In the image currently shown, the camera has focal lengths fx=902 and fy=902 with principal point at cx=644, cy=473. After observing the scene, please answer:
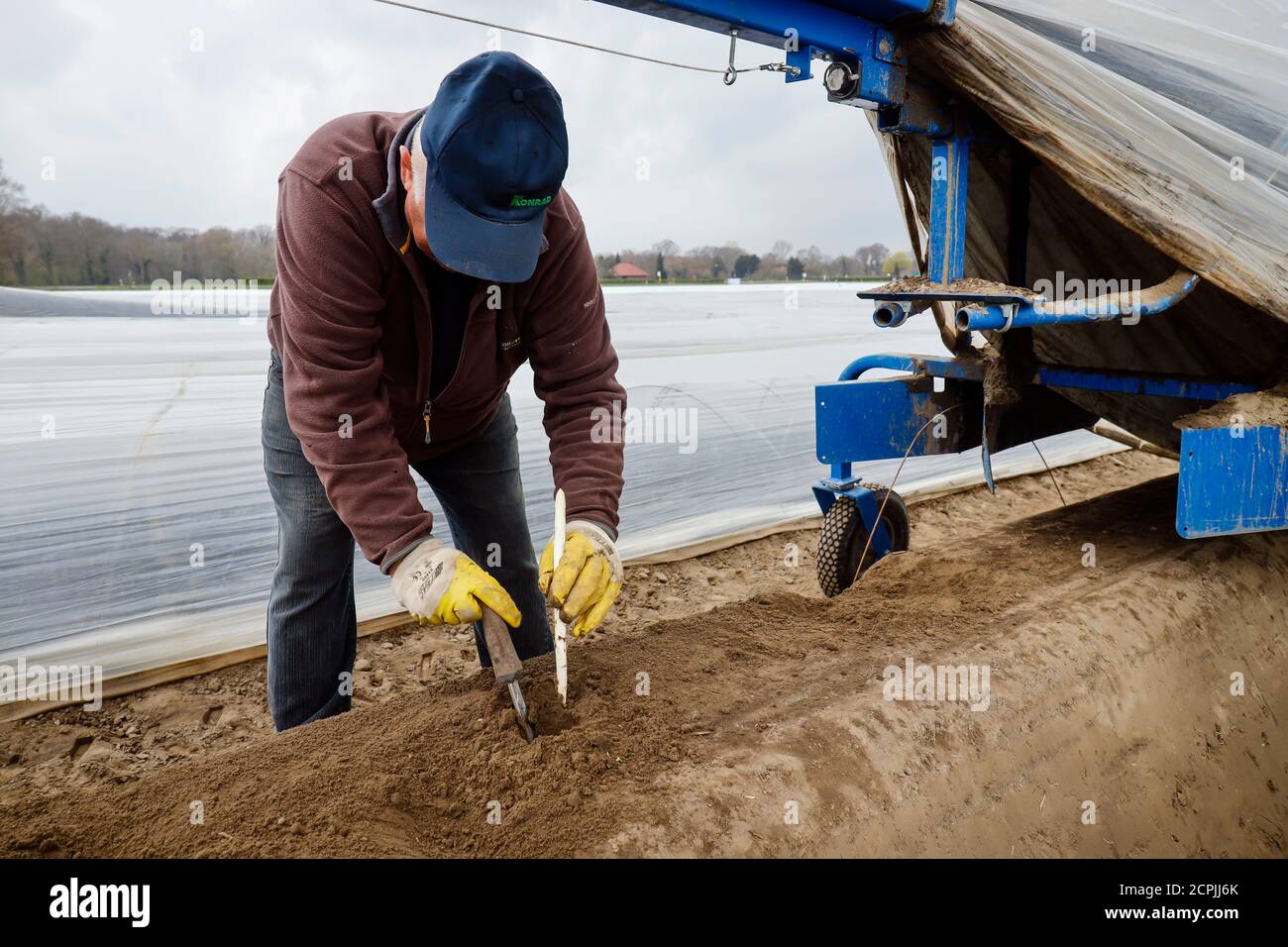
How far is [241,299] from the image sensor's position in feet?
12.8

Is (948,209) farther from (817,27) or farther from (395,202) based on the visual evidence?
(395,202)

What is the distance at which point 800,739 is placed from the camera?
5.96 ft

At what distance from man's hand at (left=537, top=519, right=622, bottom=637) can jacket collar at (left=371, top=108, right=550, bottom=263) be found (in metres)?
0.62

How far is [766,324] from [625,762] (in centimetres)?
431

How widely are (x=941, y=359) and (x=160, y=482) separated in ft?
9.55

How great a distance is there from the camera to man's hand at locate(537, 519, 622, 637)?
71.4 inches

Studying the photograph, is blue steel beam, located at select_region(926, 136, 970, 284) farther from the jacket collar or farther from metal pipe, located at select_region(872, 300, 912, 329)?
the jacket collar

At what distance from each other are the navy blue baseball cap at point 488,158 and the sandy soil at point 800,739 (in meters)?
0.92

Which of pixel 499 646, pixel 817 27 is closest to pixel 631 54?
pixel 817 27

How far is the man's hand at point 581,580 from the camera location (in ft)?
5.95

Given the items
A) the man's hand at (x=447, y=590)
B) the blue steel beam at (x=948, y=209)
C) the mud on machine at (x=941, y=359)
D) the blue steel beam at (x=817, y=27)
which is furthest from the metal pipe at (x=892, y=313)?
the man's hand at (x=447, y=590)

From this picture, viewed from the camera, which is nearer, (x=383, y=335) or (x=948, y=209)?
(x=383, y=335)

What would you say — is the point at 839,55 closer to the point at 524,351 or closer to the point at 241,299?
the point at 524,351

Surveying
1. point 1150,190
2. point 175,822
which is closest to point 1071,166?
point 1150,190
